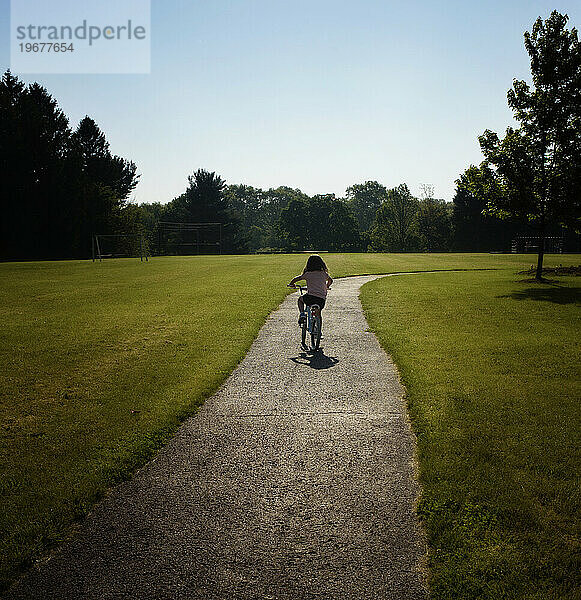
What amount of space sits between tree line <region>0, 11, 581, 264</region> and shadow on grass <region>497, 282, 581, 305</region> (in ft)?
11.5

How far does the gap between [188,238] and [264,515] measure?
273 ft

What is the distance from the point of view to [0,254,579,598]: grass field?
4355 mm

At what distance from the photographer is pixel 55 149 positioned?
2404 inches

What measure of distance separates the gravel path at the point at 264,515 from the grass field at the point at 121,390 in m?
0.26

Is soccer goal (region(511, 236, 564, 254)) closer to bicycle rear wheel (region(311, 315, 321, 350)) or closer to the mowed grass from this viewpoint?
the mowed grass

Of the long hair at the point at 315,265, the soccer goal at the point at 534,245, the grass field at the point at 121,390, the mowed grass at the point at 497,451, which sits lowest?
the grass field at the point at 121,390

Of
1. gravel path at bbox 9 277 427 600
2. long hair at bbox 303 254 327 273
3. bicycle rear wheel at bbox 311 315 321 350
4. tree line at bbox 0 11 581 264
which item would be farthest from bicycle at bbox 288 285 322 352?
tree line at bbox 0 11 581 264

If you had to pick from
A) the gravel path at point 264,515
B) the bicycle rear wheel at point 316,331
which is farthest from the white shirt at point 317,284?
the gravel path at point 264,515

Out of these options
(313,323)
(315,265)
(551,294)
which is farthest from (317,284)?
(551,294)

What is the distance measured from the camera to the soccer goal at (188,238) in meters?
82.4

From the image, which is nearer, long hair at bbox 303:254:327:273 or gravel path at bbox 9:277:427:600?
gravel path at bbox 9:277:427:600

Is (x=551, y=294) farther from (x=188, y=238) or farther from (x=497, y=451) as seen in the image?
(x=188, y=238)

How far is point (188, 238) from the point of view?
278ft

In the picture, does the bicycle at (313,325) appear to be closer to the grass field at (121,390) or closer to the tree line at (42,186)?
the grass field at (121,390)
